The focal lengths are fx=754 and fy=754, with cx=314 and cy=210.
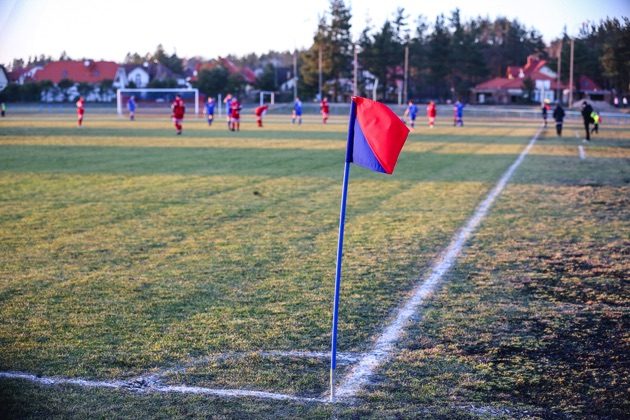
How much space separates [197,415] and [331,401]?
809mm

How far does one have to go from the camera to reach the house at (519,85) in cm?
9306

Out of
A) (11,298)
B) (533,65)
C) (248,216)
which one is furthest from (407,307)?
(533,65)

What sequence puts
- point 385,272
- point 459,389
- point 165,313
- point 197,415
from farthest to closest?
1. point 385,272
2. point 165,313
3. point 459,389
4. point 197,415

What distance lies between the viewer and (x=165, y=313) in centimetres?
634

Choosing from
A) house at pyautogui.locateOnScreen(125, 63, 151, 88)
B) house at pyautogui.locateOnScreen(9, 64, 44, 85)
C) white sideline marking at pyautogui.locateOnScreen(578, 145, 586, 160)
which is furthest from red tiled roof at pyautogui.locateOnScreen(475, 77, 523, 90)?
house at pyautogui.locateOnScreen(9, 64, 44, 85)

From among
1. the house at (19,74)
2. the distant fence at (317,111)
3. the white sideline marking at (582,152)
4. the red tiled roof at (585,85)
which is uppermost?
the red tiled roof at (585,85)

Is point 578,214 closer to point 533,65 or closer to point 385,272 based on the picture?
→ point 385,272

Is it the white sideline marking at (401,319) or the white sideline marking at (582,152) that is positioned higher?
the white sideline marking at (582,152)

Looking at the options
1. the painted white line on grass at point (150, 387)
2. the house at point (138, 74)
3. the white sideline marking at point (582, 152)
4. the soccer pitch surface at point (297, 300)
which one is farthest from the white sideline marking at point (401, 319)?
the house at point (138, 74)

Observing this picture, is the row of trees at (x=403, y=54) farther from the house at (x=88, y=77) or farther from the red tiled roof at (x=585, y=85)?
the house at (x=88, y=77)

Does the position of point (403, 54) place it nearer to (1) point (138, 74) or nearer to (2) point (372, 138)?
(1) point (138, 74)

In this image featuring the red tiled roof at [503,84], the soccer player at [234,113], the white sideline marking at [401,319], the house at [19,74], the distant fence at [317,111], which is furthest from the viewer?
the red tiled roof at [503,84]

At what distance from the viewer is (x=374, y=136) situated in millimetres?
4805

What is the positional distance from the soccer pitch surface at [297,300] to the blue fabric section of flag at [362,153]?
139 centimetres
